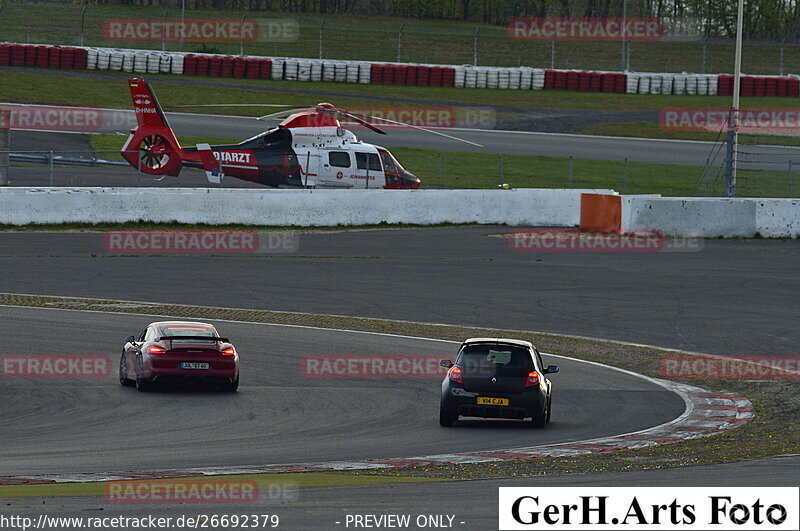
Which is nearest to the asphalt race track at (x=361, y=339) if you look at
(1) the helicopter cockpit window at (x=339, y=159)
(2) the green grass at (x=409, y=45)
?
(1) the helicopter cockpit window at (x=339, y=159)

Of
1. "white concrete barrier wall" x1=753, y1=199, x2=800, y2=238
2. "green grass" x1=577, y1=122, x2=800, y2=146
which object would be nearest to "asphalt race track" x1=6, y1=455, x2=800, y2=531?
"white concrete barrier wall" x1=753, y1=199, x2=800, y2=238

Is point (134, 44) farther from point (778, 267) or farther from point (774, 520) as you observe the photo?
point (774, 520)

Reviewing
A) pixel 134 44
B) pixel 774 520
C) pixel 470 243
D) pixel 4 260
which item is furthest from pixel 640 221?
pixel 134 44

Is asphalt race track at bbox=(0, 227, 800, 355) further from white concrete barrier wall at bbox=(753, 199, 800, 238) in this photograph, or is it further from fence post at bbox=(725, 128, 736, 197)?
fence post at bbox=(725, 128, 736, 197)

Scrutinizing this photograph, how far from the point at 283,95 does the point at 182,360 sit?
141 feet

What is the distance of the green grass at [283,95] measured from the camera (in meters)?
56.3

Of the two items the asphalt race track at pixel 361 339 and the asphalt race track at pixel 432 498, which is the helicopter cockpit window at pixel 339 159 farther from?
the asphalt race track at pixel 432 498

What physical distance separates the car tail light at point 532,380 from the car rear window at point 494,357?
133 mm

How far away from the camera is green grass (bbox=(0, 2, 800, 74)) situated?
7454cm

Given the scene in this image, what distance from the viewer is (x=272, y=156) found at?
1443 inches

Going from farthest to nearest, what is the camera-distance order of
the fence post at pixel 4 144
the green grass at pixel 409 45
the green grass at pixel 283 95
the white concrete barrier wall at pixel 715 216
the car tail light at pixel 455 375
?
the green grass at pixel 409 45
the green grass at pixel 283 95
the fence post at pixel 4 144
the white concrete barrier wall at pixel 715 216
the car tail light at pixel 455 375

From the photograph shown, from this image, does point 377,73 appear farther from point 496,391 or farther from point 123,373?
point 496,391

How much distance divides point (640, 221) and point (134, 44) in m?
44.8

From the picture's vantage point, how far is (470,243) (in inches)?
1328
